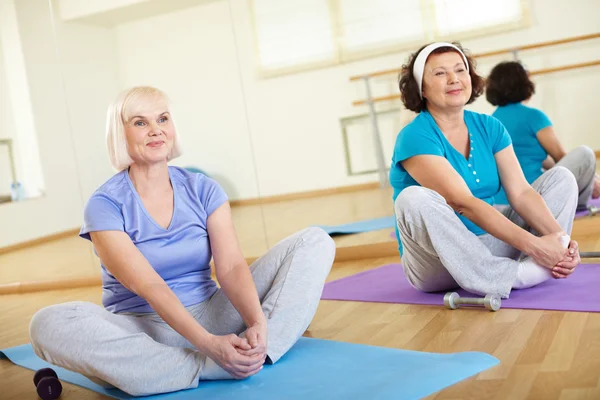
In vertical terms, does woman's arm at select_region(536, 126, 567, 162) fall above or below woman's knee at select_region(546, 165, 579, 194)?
above

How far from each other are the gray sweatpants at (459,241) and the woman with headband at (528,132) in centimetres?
104

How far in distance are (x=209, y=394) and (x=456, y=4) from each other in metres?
2.56

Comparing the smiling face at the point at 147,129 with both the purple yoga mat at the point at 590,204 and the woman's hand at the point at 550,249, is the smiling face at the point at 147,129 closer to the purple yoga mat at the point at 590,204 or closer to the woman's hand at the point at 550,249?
the woman's hand at the point at 550,249

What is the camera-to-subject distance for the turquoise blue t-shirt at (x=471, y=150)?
2746 mm

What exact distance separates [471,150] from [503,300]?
53 cm

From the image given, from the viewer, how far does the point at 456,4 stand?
12.9 feet

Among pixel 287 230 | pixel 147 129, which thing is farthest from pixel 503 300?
pixel 287 230

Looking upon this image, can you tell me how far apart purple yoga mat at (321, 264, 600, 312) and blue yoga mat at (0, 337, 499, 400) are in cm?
53

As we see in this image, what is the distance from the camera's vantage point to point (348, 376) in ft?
6.71

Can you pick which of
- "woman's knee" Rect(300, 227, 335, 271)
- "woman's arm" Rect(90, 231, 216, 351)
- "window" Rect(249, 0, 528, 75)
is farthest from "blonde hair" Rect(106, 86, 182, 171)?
"window" Rect(249, 0, 528, 75)

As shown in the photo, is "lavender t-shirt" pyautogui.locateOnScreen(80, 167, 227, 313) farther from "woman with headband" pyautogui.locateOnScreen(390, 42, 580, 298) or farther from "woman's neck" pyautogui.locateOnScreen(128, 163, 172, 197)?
"woman with headband" pyautogui.locateOnScreen(390, 42, 580, 298)

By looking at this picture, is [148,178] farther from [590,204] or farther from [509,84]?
[590,204]

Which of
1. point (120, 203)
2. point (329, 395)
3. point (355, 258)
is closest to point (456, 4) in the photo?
point (355, 258)

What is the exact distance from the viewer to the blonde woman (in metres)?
2.09
